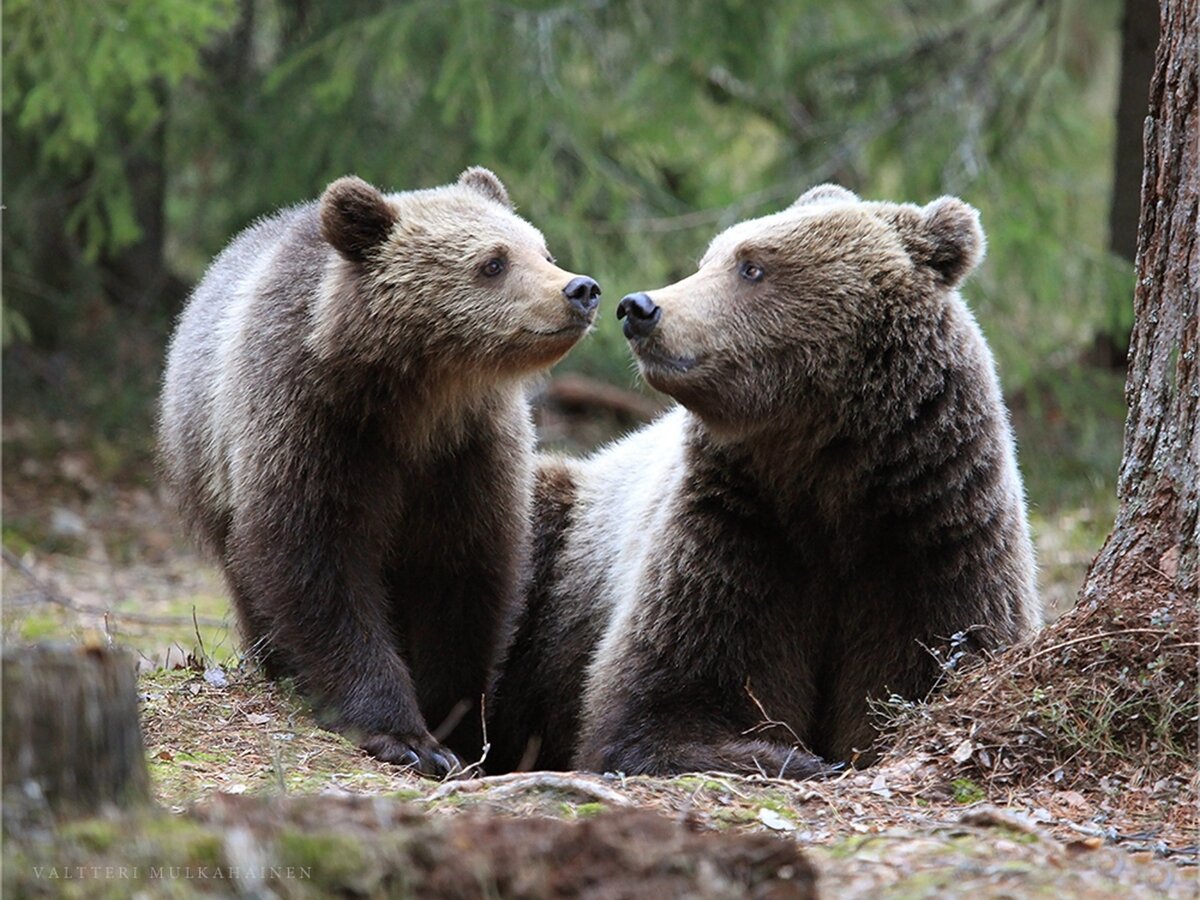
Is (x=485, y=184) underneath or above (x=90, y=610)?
above

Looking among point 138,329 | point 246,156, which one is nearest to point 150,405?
point 138,329

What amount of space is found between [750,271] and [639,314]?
63cm

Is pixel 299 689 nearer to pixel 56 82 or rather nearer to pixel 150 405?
pixel 56 82

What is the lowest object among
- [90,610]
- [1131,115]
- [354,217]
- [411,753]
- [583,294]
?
[90,610]

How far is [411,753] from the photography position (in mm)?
5984

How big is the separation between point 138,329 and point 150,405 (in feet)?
3.83

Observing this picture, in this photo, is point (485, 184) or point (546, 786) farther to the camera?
point (485, 184)

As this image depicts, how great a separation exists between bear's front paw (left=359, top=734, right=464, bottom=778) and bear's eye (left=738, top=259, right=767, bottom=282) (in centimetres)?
231

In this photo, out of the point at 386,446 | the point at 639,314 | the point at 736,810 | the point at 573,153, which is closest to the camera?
the point at 736,810

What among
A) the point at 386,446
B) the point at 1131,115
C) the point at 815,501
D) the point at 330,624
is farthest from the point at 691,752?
the point at 1131,115

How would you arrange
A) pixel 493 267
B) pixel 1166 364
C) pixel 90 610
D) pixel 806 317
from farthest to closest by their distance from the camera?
1. pixel 90 610
2. pixel 493 267
3. pixel 806 317
4. pixel 1166 364

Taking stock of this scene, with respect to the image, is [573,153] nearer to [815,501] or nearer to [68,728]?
[815,501]

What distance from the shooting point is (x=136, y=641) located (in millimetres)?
9656

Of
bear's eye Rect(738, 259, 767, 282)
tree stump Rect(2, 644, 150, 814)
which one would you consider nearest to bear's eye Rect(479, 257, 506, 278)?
bear's eye Rect(738, 259, 767, 282)
